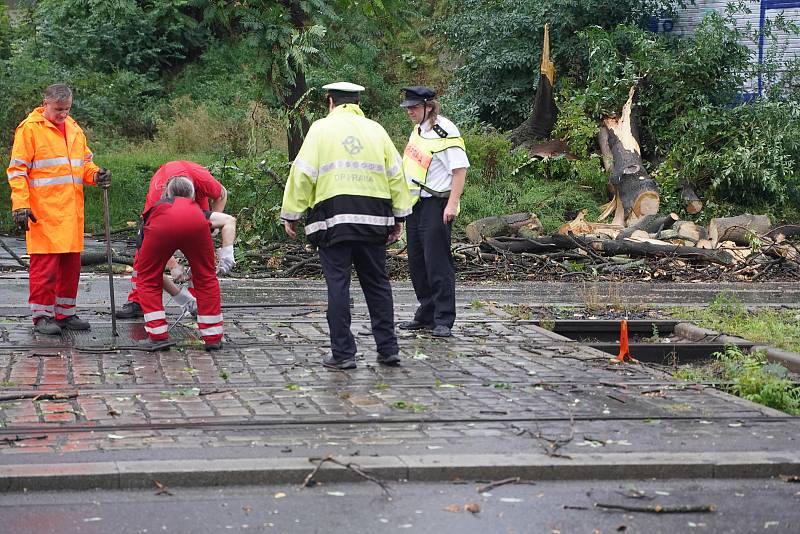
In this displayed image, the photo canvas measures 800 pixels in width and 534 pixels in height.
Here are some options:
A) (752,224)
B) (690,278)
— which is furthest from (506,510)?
(752,224)

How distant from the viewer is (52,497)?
4.97 meters

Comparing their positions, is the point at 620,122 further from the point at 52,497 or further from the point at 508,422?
the point at 52,497

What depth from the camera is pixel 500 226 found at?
1596 centimetres

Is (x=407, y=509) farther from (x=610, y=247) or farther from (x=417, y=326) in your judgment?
(x=610, y=247)

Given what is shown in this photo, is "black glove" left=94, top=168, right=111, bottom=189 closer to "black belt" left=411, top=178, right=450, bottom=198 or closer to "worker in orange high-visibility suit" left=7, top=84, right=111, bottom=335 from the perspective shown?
"worker in orange high-visibility suit" left=7, top=84, right=111, bottom=335

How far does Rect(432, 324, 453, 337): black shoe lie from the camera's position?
30.7 ft

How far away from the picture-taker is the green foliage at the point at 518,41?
2359 centimetres

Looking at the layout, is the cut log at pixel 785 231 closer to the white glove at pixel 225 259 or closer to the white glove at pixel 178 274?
the white glove at pixel 178 274

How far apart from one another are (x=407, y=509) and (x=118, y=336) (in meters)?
4.71

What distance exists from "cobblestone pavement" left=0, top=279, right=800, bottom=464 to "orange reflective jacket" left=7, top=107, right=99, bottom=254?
75cm

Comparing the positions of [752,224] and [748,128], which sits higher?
[748,128]

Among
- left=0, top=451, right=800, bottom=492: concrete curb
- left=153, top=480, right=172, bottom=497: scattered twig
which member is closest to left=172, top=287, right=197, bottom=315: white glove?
left=0, top=451, right=800, bottom=492: concrete curb

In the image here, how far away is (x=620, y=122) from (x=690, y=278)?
6.95 metres

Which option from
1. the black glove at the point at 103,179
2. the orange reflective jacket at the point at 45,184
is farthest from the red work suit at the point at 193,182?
the orange reflective jacket at the point at 45,184
